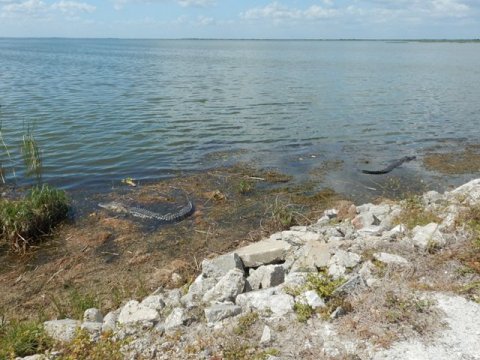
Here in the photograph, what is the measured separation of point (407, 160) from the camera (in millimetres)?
14656

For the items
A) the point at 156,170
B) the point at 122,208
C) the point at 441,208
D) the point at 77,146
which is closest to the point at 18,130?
the point at 77,146

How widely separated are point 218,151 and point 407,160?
665 centimetres

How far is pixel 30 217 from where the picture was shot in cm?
862

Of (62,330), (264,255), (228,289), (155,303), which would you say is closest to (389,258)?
(264,255)

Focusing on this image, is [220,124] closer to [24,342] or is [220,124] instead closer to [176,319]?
[176,319]

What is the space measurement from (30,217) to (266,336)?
6385 mm

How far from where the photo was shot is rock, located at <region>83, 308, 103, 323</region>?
18.3ft

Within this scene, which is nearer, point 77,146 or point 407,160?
point 407,160

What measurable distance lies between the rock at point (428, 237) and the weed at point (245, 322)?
2.65 meters

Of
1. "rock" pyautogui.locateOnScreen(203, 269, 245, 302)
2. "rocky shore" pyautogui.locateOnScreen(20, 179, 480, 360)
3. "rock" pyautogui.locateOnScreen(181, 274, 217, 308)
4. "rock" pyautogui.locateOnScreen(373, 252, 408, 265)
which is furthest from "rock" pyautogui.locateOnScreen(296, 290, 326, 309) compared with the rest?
"rock" pyautogui.locateOnScreen(181, 274, 217, 308)

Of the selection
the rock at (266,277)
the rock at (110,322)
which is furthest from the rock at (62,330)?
the rock at (266,277)

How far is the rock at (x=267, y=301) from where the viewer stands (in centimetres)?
462

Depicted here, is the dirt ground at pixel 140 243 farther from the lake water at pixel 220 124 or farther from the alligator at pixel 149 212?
the lake water at pixel 220 124

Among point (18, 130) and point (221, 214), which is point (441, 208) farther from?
point (18, 130)
